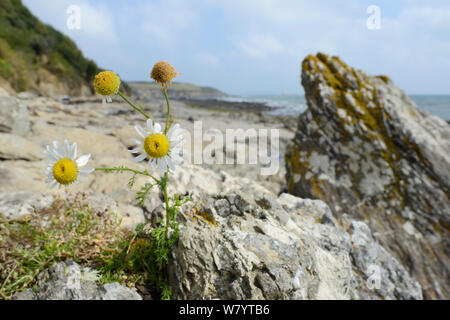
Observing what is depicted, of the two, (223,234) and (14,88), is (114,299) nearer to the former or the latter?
(223,234)

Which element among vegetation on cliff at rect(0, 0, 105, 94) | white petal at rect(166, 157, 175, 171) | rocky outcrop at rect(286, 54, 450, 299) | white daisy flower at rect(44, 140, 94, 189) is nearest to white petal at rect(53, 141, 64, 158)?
white daisy flower at rect(44, 140, 94, 189)

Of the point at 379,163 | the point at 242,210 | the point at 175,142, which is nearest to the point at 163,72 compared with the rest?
the point at 175,142

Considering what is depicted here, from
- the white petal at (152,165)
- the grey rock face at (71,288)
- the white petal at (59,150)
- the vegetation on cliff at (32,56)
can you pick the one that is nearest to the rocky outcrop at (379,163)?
the grey rock face at (71,288)

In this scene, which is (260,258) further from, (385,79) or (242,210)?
(385,79)

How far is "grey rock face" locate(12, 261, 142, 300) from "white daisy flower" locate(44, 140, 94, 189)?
1.11m

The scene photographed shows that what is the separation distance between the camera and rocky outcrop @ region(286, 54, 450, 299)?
4.32m

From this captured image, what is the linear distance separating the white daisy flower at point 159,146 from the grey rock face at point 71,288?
1296 millimetres

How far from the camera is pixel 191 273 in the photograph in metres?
2.23

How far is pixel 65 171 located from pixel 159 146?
61 cm

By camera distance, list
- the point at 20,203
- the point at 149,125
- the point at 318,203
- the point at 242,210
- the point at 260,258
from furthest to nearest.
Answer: the point at 318,203, the point at 20,203, the point at 242,210, the point at 260,258, the point at 149,125

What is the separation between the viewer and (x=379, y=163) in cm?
482

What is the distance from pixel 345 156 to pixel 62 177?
4909 mm

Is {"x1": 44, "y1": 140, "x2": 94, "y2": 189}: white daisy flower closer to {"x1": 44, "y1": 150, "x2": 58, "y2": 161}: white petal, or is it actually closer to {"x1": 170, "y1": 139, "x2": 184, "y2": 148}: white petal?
{"x1": 44, "y1": 150, "x2": 58, "y2": 161}: white petal
